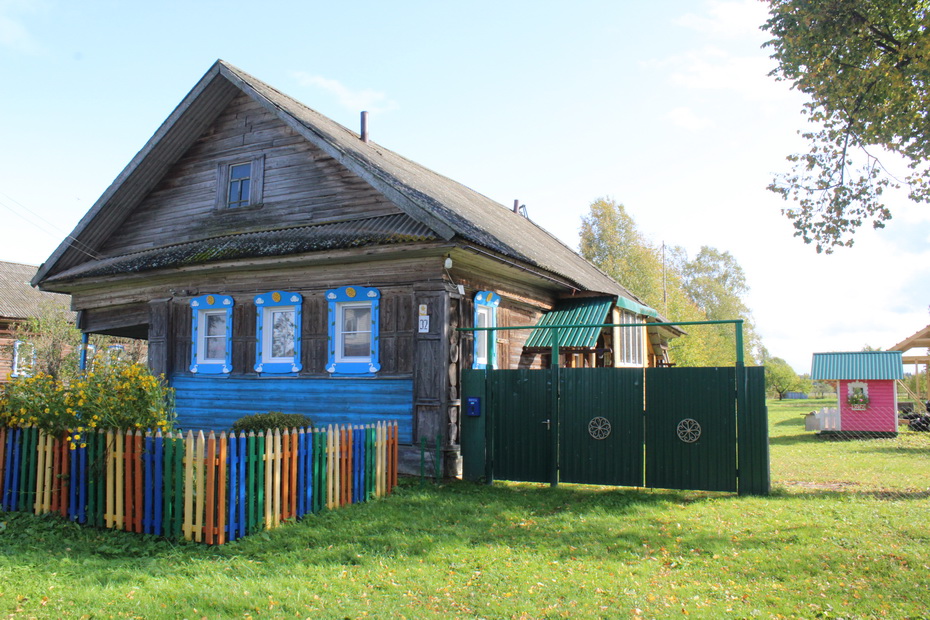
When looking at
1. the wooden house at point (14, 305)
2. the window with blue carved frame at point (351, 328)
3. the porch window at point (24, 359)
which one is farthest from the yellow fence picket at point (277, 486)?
the wooden house at point (14, 305)

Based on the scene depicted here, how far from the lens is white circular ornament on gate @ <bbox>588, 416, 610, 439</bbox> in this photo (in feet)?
34.0

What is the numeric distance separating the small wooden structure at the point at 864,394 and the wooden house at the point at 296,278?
11.1 metres

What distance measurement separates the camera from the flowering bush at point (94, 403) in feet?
28.2

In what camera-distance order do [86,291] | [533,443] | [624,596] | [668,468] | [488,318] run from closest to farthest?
[624,596] < [668,468] < [533,443] < [488,318] < [86,291]

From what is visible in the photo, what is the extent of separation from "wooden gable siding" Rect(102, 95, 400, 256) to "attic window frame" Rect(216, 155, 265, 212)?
→ 61mm

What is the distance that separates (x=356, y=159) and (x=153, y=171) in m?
5.96

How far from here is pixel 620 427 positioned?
1029 cm

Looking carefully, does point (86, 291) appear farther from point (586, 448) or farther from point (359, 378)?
point (586, 448)

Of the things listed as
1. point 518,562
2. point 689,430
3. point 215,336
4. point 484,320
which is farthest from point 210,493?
point 215,336

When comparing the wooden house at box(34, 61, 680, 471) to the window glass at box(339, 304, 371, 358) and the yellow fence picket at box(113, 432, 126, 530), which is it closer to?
the window glass at box(339, 304, 371, 358)

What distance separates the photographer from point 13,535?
821 cm

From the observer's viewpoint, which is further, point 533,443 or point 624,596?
point 533,443

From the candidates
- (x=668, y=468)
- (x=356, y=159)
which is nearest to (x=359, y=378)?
(x=356, y=159)

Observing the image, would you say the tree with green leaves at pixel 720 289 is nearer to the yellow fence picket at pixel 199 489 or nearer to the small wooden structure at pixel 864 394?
the small wooden structure at pixel 864 394
